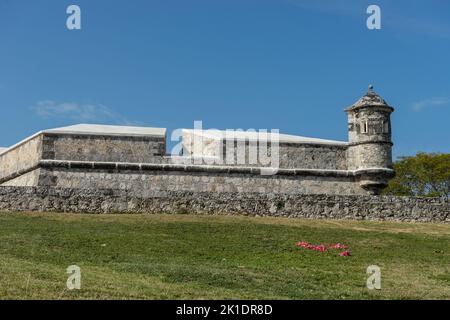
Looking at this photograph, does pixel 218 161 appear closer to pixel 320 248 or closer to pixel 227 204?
pixel 227 204

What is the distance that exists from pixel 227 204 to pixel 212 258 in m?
7.79

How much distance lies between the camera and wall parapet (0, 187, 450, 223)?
20938 mm

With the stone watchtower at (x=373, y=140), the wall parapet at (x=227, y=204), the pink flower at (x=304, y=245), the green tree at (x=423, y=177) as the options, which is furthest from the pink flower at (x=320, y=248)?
the green tree at (x=423, y=177)

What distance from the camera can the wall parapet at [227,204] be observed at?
20.9m

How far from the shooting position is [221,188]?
24734mm

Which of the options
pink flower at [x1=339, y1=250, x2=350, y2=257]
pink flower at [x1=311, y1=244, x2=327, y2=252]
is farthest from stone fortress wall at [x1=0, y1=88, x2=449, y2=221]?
pink flower at [x1=339, y1=250, x2=350, y2=257]

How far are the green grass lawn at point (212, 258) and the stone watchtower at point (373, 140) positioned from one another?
139 inches

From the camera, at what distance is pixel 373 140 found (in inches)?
961

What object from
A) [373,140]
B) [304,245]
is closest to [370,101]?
[373,140]

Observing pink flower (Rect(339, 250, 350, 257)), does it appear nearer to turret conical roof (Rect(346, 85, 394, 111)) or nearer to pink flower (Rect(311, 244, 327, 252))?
pink flower (Rect(311, 244, 327, 252))

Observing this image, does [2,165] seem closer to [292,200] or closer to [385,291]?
[292,200]

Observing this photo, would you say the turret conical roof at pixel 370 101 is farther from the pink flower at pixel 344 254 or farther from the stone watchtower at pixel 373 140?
the pink flower at pixel 344 254
